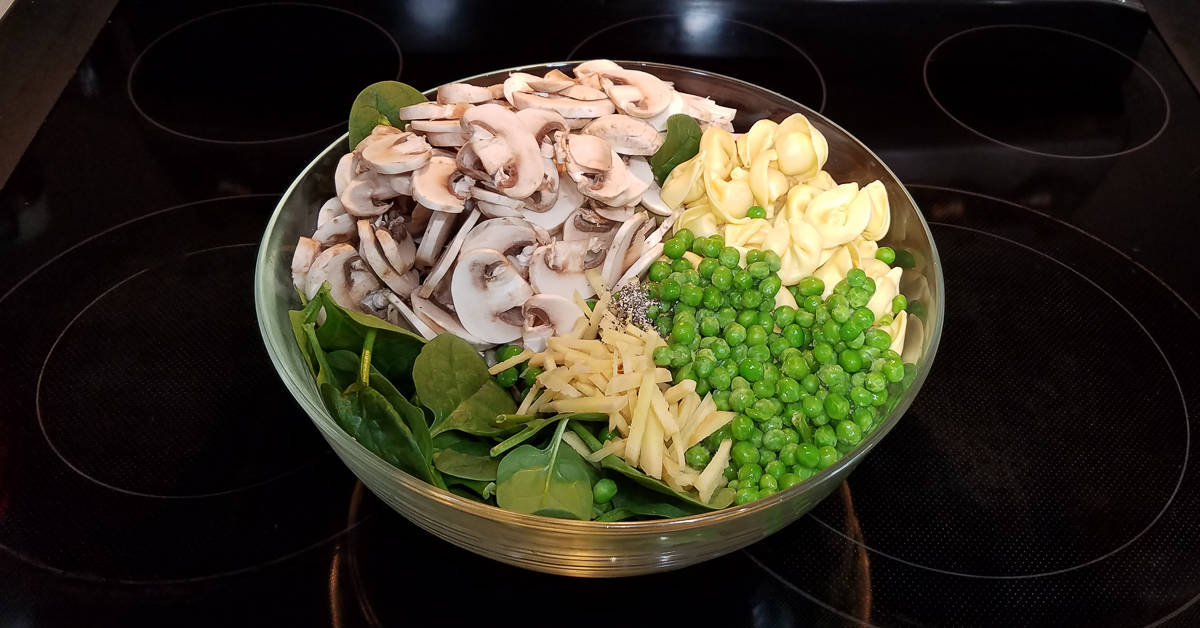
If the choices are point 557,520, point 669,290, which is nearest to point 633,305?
point 669,290

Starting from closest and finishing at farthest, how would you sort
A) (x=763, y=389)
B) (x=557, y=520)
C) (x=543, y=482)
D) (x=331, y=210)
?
(x=557, y=520) < (x=543, y=482) < (x=763, y=389) < (x=331, y=210)

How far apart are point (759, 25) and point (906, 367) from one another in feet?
3.25

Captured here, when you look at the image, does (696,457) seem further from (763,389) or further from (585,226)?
(585,226)

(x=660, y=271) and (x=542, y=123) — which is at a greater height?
→ (x=542, y=123)

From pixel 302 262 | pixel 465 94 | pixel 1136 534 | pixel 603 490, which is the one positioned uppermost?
pixel 465 94

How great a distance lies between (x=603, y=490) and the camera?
1.05 meters

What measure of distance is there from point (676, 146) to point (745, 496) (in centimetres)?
52

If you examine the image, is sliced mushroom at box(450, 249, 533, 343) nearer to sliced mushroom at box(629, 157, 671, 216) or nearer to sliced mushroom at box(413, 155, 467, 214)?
sliced mushroom at box(413, 155, 467, 214)

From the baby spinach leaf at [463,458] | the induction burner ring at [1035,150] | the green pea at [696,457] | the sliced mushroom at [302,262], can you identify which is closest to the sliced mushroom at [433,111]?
the sliced mushroom at [302,262]

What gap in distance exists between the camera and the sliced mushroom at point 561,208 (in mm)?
1241

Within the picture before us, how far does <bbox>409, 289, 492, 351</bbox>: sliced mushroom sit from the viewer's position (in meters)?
1.19

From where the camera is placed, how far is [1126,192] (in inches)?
63.3

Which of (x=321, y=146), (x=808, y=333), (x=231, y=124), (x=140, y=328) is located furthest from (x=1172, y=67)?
(x=140, y=328)

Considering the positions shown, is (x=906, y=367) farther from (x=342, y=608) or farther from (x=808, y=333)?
(x=342, y=608)
